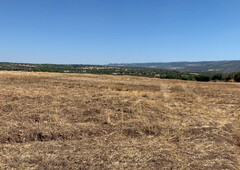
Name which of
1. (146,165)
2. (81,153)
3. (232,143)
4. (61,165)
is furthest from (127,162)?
(232,143)

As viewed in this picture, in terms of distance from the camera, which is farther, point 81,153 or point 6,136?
point 6,136

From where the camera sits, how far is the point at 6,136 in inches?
202

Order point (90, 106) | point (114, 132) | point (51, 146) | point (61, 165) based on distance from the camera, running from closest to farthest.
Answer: point (61, 165) < point (51, 146) < point (114, 132) < point (90, 106)

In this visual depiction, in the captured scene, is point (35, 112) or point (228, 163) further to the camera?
point (35, 112)

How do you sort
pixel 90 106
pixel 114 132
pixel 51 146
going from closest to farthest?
pixel 51 146 → pixel 114 132 → pixel 90 106

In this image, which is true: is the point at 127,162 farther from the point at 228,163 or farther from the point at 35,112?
the point at 35,112

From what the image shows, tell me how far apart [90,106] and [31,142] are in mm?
3780

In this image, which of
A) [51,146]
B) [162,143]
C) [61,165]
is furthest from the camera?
[162,143]

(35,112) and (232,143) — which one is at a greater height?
(35,112)

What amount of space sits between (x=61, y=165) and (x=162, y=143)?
3009mm

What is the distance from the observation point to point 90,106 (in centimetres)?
852

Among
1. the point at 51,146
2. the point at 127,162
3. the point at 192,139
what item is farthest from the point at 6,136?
the point at 192,139

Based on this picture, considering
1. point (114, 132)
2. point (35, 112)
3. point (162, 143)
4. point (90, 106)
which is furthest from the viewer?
point (90, 106)

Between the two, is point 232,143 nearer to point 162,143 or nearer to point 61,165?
point 162,143
